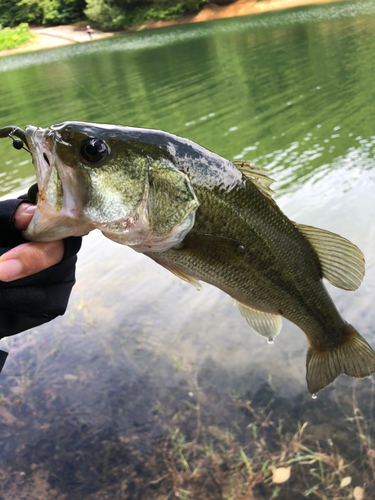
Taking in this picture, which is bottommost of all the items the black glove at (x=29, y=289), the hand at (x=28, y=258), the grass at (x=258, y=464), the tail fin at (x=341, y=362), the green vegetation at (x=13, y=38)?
the grass at (x=258, y=464)

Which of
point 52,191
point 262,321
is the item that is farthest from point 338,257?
point 52,191

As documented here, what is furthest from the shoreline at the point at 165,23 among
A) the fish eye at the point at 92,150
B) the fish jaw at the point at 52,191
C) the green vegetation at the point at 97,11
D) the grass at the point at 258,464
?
the fish jaw at the point at 52,191

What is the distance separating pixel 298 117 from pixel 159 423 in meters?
10.6

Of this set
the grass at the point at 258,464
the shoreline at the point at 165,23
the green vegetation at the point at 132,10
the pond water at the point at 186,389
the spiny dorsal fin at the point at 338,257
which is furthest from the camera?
the green vegetation at the point at 132,10

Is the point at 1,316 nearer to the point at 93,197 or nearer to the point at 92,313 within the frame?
the point at 93,197

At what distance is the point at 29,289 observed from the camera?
2.11 metres

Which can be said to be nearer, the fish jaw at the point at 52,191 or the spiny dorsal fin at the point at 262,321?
the fish jaw at the point at 52,191

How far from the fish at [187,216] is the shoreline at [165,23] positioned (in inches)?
1897

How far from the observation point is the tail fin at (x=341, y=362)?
2.48m

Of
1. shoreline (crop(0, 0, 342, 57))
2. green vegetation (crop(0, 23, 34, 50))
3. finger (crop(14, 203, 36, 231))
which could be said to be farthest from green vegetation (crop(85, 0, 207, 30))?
finger (crop(14, 203, 36, 231))

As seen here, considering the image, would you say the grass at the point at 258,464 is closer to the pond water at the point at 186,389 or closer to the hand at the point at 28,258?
the pond water at the point at 186,389

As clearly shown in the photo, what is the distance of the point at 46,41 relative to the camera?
A: 52406 millimetres

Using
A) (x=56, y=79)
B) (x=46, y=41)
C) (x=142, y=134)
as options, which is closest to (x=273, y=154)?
(x=142, y=134)

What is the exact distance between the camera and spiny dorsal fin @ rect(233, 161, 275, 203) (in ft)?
6.65
